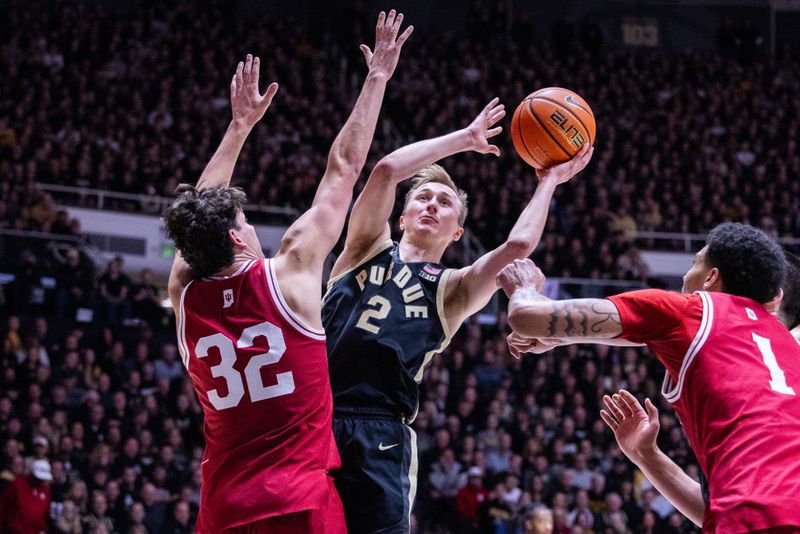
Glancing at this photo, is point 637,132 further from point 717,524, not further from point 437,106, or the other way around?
point 717,524

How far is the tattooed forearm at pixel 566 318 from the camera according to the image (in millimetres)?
3670

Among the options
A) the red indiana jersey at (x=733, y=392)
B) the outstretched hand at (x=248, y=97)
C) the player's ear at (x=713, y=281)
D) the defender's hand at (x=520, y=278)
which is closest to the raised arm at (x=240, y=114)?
the outstretched hand at (x=248, y=97)

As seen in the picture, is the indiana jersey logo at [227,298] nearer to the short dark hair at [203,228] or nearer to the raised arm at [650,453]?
the short dark hair at [203,228]

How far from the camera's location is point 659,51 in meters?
28.2

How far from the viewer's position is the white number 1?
3555 millimetres

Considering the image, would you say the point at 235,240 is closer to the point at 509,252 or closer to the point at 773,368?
the point at 509,252

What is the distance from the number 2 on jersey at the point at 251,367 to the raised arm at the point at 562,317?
2.92 ft

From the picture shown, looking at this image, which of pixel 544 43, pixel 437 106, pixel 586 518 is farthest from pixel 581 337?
pixel 544 43

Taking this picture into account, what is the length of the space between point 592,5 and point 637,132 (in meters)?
7.44

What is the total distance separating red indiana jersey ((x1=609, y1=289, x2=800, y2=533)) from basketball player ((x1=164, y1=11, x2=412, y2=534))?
1191 millimetres

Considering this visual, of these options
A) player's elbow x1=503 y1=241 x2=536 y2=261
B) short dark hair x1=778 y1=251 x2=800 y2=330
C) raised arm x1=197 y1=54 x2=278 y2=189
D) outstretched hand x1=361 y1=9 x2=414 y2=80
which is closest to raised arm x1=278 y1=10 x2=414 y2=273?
outstretched hand x1=361 y1=9 x2=414 y2=80

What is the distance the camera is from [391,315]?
4.50m

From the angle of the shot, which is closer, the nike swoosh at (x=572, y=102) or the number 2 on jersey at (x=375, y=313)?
the number 2 on jersey at (x=375, y=313)

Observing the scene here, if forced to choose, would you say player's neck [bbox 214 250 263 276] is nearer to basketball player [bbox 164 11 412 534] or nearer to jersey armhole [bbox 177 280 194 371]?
basketball player [bbox 164 11 412 534]
